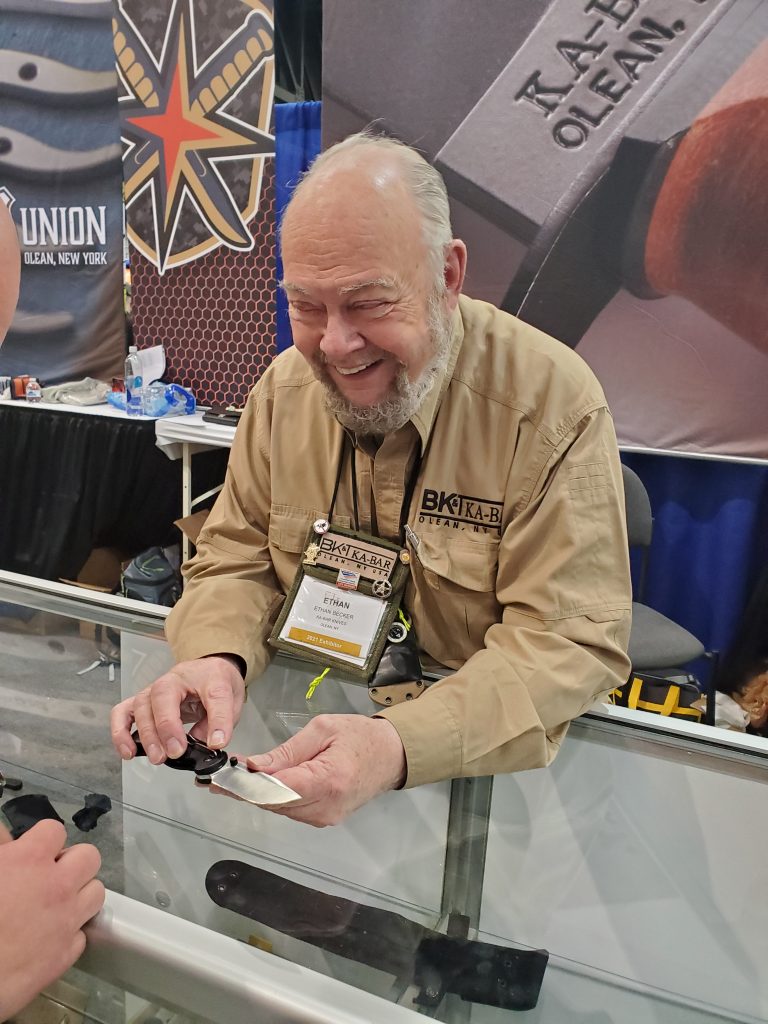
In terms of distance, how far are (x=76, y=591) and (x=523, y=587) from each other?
2.62 feet

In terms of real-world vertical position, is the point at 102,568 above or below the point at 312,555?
below

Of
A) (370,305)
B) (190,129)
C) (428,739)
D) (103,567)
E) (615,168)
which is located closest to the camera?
(428,739)

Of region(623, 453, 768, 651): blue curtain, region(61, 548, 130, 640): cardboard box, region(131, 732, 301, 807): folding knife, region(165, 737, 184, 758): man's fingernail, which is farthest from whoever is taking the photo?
region(61, 548, 130, 640): cardboard box

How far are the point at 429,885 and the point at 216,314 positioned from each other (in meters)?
3.17

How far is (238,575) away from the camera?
4.12ft

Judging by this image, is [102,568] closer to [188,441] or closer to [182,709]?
[188,441]

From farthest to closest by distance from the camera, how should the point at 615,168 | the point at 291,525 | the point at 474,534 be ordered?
the point at 615,168 → the point at 291,525 → the point at 474,534

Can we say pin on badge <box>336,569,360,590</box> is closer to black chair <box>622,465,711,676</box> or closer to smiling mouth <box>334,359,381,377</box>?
smiling mouth <box>334,359,381,377</box>

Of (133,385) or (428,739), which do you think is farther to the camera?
Answer: (133,385)

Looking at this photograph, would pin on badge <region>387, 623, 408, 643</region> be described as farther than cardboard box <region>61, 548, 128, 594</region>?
No

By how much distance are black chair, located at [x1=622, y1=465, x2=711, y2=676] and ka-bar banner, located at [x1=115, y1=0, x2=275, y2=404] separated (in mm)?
1907

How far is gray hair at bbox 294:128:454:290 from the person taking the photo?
3.39ft

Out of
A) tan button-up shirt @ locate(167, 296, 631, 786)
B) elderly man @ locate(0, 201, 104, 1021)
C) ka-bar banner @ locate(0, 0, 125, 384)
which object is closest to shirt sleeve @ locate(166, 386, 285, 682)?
tan button-up shirt @ locate(167, 296, 631, 786)

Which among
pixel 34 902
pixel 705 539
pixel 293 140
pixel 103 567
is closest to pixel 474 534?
pixel 34 902
